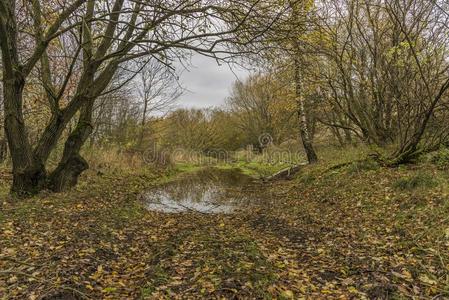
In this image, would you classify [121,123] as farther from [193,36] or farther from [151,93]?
[193,36]

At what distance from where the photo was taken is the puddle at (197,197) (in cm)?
859

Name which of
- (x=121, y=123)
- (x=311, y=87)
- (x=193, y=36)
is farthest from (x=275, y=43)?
(x=121, y=123)

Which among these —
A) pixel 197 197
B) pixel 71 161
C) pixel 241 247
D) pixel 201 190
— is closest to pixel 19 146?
pixel 71 161

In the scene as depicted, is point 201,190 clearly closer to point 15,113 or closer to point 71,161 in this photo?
point 71,161

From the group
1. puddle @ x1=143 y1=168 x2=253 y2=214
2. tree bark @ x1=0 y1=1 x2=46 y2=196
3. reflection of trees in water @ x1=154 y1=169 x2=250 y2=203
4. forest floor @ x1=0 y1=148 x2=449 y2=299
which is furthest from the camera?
reflection of trees in water @ x1=154 y1=169 x2=250 y2=203

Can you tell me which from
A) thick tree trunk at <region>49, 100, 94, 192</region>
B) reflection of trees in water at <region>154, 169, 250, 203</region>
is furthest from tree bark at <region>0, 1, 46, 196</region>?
reflection of trees in water at <region>154, 169, 250, 203</region>

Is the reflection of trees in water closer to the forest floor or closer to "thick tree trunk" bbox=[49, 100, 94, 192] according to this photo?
the forest floor

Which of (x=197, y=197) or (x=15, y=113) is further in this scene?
(x=197, y=197)

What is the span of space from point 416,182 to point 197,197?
6.01m

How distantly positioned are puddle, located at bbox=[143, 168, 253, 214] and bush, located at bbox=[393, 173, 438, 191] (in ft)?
12.2

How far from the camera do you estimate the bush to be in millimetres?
6496

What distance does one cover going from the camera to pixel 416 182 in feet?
22.1

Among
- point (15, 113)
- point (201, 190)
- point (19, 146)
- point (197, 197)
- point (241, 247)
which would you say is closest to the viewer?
point (241, 247)

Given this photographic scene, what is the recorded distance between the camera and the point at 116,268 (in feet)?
13.9
